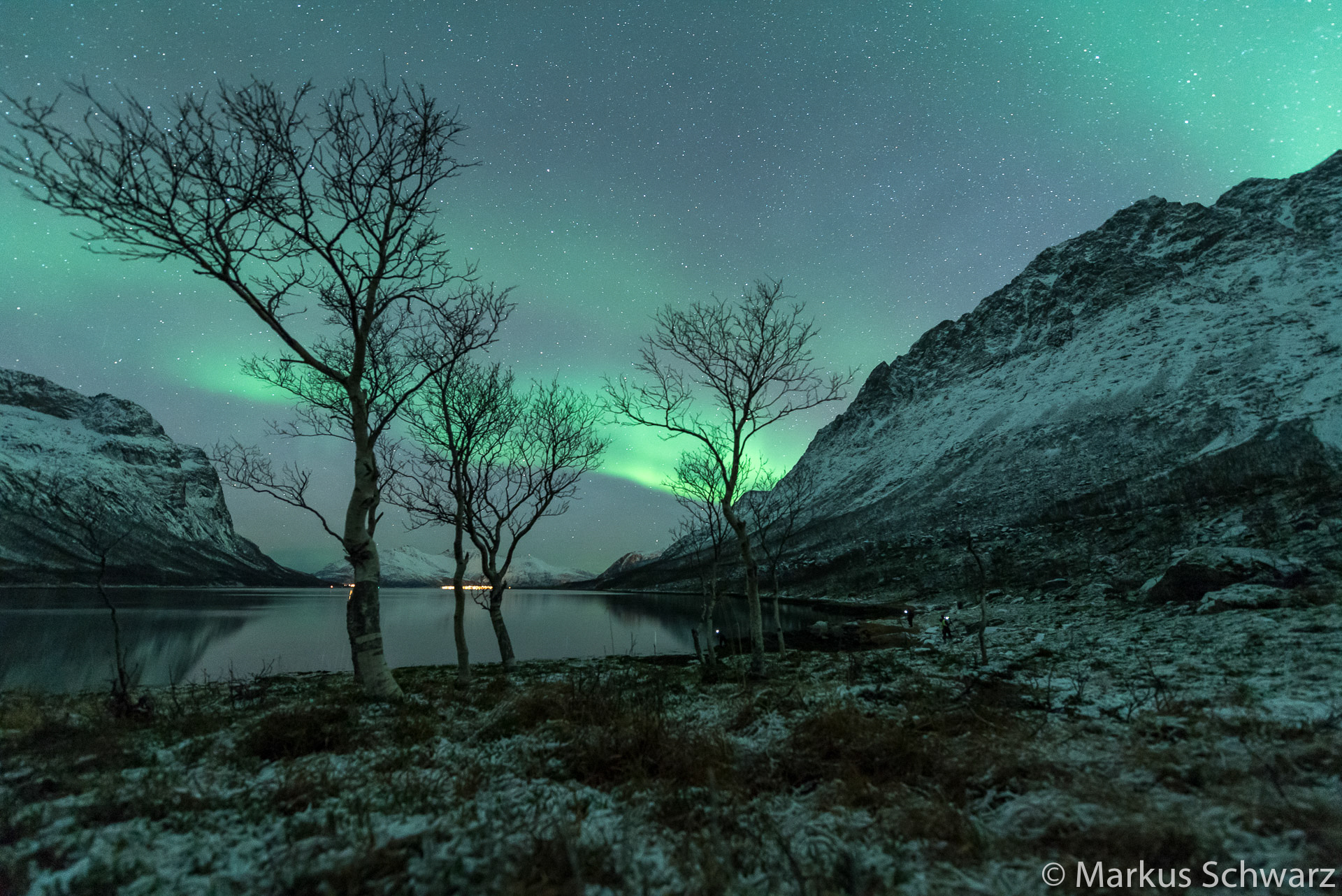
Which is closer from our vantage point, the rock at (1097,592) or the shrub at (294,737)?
the shrub at (294,737)

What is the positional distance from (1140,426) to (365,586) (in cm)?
13286

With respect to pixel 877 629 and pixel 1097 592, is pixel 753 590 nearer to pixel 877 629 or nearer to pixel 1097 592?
pixel 877 629

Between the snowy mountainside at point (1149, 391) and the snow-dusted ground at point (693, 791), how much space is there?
70.9m

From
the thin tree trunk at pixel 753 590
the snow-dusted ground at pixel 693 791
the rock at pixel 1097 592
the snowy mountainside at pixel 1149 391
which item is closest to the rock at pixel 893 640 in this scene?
the rock at pixel 1097 592

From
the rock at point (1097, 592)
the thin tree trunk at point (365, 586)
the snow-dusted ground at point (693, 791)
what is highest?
the thin tree trunk at point (365, 586)

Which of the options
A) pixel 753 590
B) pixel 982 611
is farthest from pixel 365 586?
pixel 982 611

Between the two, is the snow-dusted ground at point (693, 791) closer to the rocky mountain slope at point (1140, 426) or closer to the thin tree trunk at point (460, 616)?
the thin tree trunk at point (460, 616)

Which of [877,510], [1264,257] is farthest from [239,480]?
[1264,257]

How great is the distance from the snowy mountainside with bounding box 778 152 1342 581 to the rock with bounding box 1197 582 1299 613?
4835 cm

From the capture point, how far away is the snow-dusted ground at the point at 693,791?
386 centimetres

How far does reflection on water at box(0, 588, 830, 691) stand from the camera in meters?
33.1

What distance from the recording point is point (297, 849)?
13.4 feet

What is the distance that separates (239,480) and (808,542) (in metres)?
147

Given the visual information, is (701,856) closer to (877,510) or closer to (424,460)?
(424,460)
